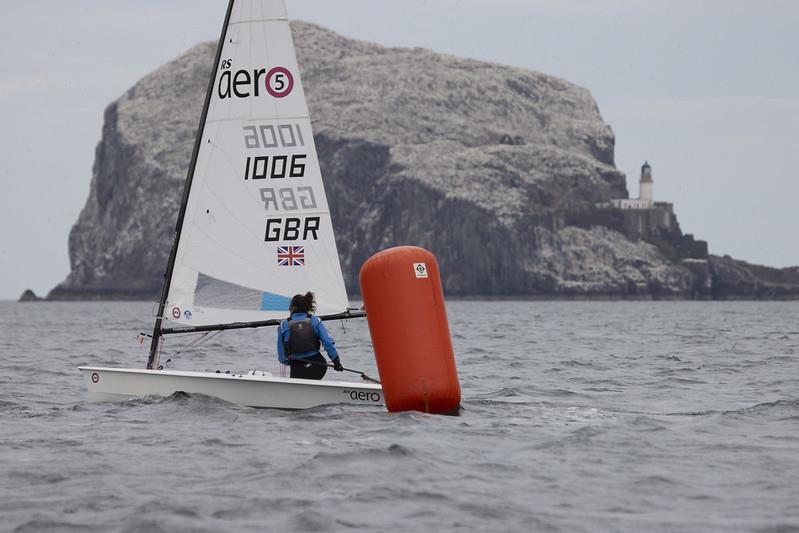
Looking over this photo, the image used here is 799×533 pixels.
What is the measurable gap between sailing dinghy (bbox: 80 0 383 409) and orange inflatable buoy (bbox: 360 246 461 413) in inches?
142

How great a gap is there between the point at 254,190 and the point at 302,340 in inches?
111

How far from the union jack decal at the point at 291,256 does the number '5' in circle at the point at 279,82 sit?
2.03 metres

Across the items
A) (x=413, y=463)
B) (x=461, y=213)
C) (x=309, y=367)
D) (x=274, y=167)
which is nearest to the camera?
(x=413, y=463)

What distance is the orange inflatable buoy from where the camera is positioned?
1352cm

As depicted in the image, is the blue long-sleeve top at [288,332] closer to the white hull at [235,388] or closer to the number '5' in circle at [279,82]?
the white hull at [235,388]

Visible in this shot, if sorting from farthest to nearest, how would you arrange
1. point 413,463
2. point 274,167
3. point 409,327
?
1. point 274,167
2. point 409,327
3. point 413,463

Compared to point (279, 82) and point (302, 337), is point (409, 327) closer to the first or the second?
point (302, 337)

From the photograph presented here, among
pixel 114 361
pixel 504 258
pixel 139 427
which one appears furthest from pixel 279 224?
pixel 504 258

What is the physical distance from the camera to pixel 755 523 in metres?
9.06

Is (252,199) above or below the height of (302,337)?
above

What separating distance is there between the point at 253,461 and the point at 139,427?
9.26 ft

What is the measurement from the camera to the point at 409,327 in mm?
13516

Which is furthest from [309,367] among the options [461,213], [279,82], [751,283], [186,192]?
[751,283]

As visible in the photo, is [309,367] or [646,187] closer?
[309,367]
